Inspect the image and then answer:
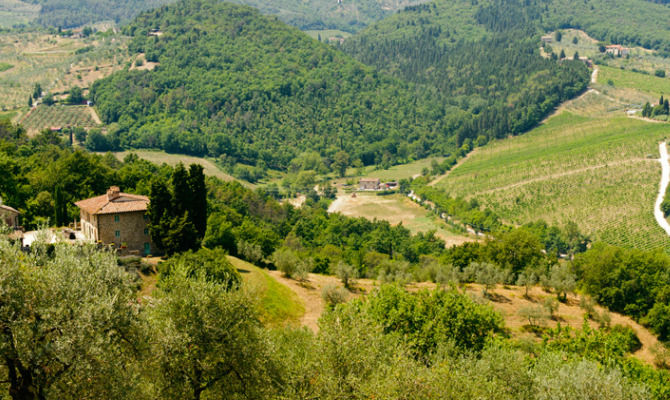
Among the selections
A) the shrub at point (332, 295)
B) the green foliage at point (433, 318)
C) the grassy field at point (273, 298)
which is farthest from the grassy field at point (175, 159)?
the green foliage at point (433, 318)

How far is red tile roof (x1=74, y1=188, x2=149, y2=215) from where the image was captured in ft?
154

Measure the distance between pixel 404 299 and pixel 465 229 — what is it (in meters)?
81.6

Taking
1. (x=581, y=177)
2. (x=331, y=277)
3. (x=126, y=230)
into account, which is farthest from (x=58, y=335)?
(x=581, y=177)

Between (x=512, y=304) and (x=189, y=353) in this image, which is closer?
(x=189, y=353)

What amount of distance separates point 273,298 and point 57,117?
143 metres

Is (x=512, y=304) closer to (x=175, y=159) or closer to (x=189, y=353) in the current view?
(x=189, y=353)

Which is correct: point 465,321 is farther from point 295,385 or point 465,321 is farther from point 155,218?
point 155,218

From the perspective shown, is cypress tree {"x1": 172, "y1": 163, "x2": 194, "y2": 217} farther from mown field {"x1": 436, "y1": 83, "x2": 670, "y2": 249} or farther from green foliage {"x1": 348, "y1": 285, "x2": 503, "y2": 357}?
mown field {"x1": 436, "y1": 83, "x2": 670, "y2": 249}

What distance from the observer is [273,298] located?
158 feet

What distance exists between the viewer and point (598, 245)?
95688 millimetres

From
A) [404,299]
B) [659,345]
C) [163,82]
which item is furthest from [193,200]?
[163,82]

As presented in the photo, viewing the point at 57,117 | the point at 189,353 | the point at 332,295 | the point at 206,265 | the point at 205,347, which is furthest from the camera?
the point at 57,117

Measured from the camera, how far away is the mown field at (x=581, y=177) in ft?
374

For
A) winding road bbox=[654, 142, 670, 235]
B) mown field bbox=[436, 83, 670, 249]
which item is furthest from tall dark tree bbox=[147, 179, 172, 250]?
winding road bbox=[654, 142, 670, 235]
